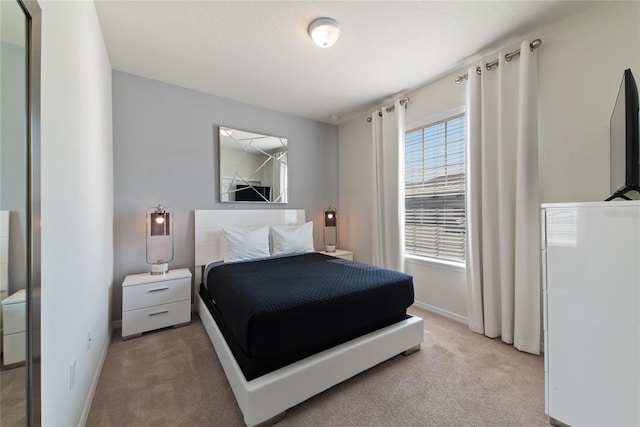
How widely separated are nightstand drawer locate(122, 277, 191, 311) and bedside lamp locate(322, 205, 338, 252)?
6.58 ft

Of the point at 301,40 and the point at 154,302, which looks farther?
the point at 154,302

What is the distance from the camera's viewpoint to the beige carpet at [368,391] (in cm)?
141

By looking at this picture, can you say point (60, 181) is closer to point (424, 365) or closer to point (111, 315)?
point (111, 315)

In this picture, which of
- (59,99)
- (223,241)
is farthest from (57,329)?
(223,241)

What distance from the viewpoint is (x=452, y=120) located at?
274 cm

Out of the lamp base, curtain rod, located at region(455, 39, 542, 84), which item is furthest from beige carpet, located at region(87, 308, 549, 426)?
curtain rod, located at region(455, 39, 542, 84)

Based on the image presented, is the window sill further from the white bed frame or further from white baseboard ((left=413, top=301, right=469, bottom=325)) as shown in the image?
the white bed frame

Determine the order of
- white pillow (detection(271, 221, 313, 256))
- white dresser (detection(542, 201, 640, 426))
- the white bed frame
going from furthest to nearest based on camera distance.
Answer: white pillow (detection(271, 221, 313, 256)) < the white bed frame < white dresser (detection(542, 201, 640, 426))

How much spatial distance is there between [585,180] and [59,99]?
3.26 meters

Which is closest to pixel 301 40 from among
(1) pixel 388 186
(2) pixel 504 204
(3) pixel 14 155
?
(1) pixel 388 186

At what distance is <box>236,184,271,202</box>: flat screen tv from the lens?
333 cm

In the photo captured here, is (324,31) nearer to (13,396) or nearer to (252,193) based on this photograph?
(252,193)

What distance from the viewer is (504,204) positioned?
216 centimetres

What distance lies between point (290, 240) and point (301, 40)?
6.96 feet
